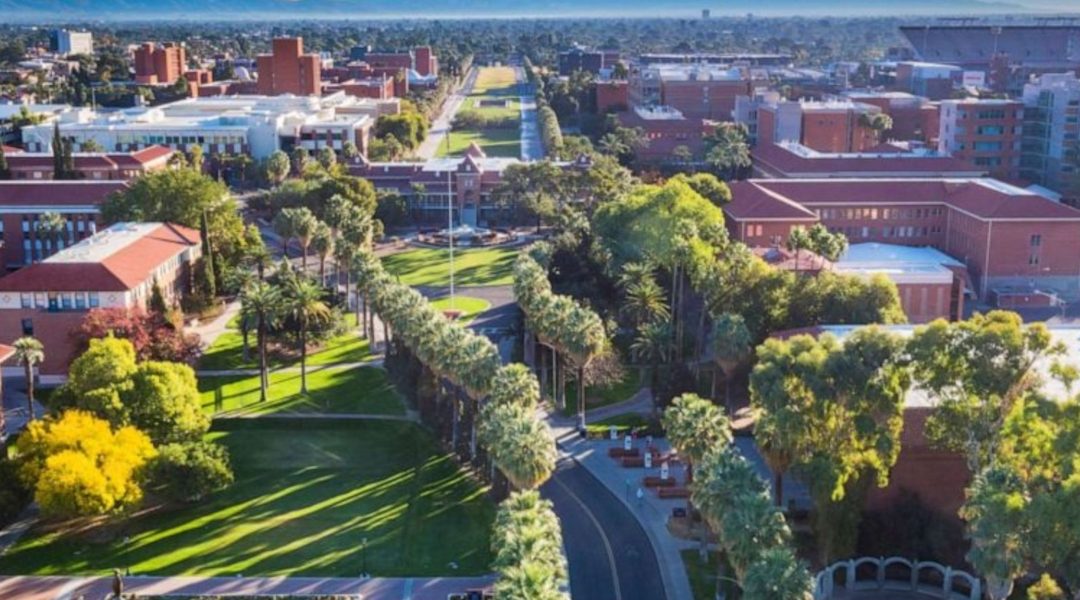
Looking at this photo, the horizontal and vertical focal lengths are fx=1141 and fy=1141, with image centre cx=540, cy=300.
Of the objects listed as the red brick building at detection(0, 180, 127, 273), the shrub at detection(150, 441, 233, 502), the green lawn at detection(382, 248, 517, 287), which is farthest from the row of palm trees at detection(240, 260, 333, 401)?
the red brick building at detection(0, 180, 127, 273)

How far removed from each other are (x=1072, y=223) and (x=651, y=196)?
3407 cm

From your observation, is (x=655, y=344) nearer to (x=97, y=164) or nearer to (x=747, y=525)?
(x=747, y=525)

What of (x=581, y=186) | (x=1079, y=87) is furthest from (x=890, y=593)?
(x=1079, y=87)

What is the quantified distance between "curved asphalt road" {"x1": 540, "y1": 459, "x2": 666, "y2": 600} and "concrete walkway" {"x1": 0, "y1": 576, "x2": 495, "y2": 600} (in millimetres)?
4295

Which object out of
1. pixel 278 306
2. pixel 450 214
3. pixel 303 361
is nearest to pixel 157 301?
pixel 278 306

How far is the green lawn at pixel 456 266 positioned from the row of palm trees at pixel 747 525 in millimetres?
54426

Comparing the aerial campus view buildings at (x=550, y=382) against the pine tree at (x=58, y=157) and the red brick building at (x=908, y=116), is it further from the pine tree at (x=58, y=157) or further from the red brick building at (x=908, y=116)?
the red brick building at (x=908, y=116)

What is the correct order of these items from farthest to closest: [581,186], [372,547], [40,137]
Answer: [40,137]
[581,186]
[372,547]

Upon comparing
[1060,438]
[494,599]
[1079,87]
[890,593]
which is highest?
[1079,87]

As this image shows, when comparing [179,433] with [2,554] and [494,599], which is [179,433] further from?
[494,599]

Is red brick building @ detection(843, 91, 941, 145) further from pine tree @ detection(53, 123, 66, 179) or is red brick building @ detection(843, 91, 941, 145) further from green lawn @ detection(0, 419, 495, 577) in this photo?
green lawn @ detection(0, 419, 495, 577)

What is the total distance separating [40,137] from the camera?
144 meters

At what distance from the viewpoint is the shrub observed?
52719 millimetres

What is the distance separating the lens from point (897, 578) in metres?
47.6
